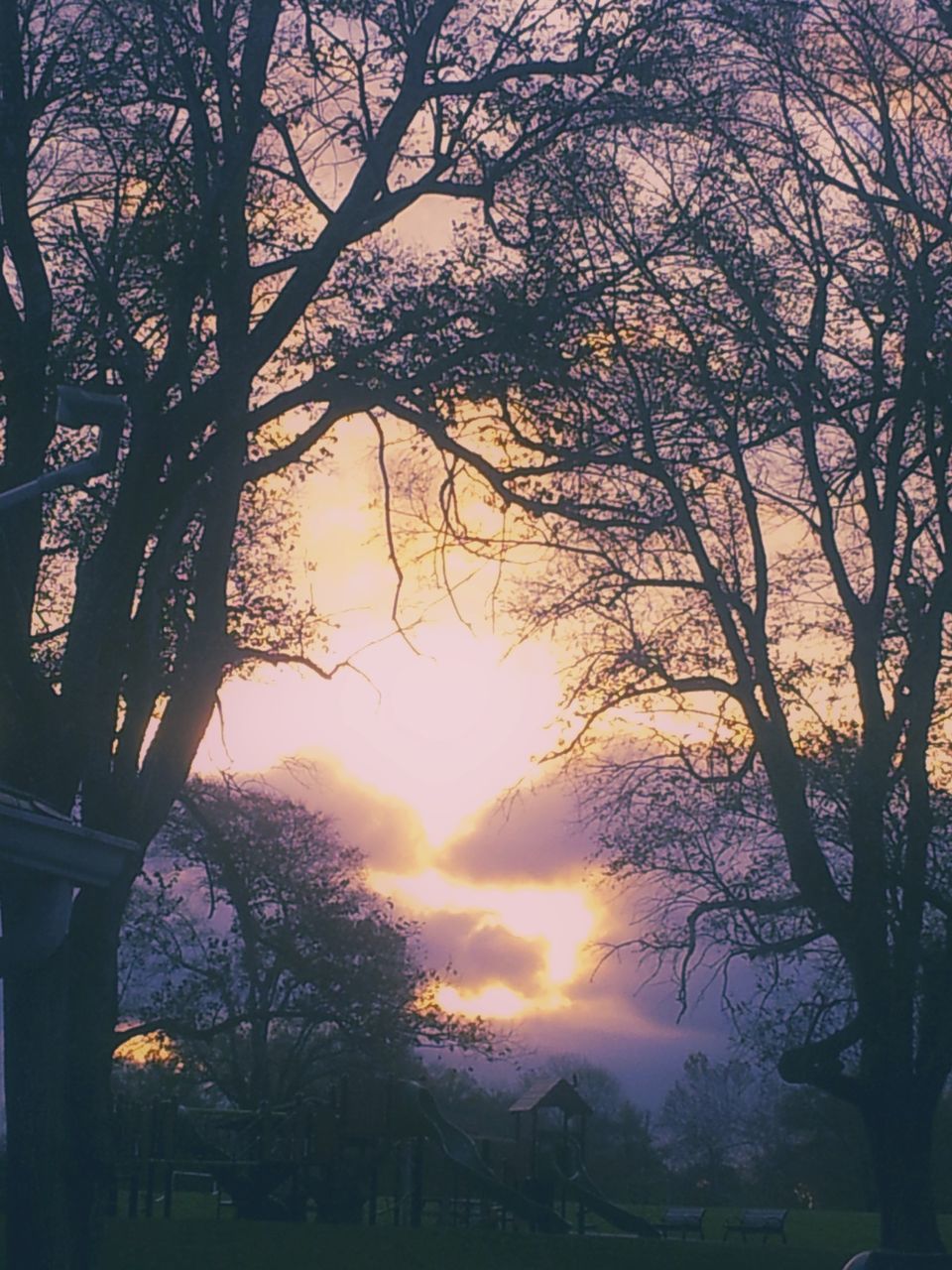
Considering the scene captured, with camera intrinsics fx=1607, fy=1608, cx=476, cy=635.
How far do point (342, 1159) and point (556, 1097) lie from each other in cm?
1002

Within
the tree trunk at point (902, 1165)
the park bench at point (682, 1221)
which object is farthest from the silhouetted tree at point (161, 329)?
the park bench at point (682, 1221)

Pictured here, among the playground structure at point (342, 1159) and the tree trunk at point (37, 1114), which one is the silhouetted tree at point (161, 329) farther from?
the playground structure at point (342, 1159)

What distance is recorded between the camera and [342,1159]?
3497 centimetres

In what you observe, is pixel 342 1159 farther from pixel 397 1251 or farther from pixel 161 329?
pixel 161 329

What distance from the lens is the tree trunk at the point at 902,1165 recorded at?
727 inches

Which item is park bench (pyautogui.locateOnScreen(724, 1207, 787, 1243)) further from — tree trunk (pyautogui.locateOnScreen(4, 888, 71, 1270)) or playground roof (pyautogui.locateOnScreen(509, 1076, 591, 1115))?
tree trunk (pyautogui.locateOnScreen(4, 888, 71, 1270))

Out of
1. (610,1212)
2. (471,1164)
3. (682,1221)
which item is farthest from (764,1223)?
(471,1164)

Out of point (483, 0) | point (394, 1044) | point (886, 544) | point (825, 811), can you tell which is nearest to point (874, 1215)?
point (394, 1044)

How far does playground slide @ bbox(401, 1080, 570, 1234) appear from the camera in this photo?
34625 mm

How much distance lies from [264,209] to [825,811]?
481 inches

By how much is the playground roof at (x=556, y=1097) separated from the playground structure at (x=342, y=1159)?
340 cm

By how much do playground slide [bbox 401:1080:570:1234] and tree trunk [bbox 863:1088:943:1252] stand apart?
17.0 meters

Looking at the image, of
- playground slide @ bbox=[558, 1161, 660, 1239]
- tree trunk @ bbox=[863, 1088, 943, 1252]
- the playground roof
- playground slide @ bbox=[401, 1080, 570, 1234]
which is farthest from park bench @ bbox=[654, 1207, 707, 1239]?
tree trunk @ bbox=[863, 1088, 943, 1252]

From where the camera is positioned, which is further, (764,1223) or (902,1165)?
(764,1223)
